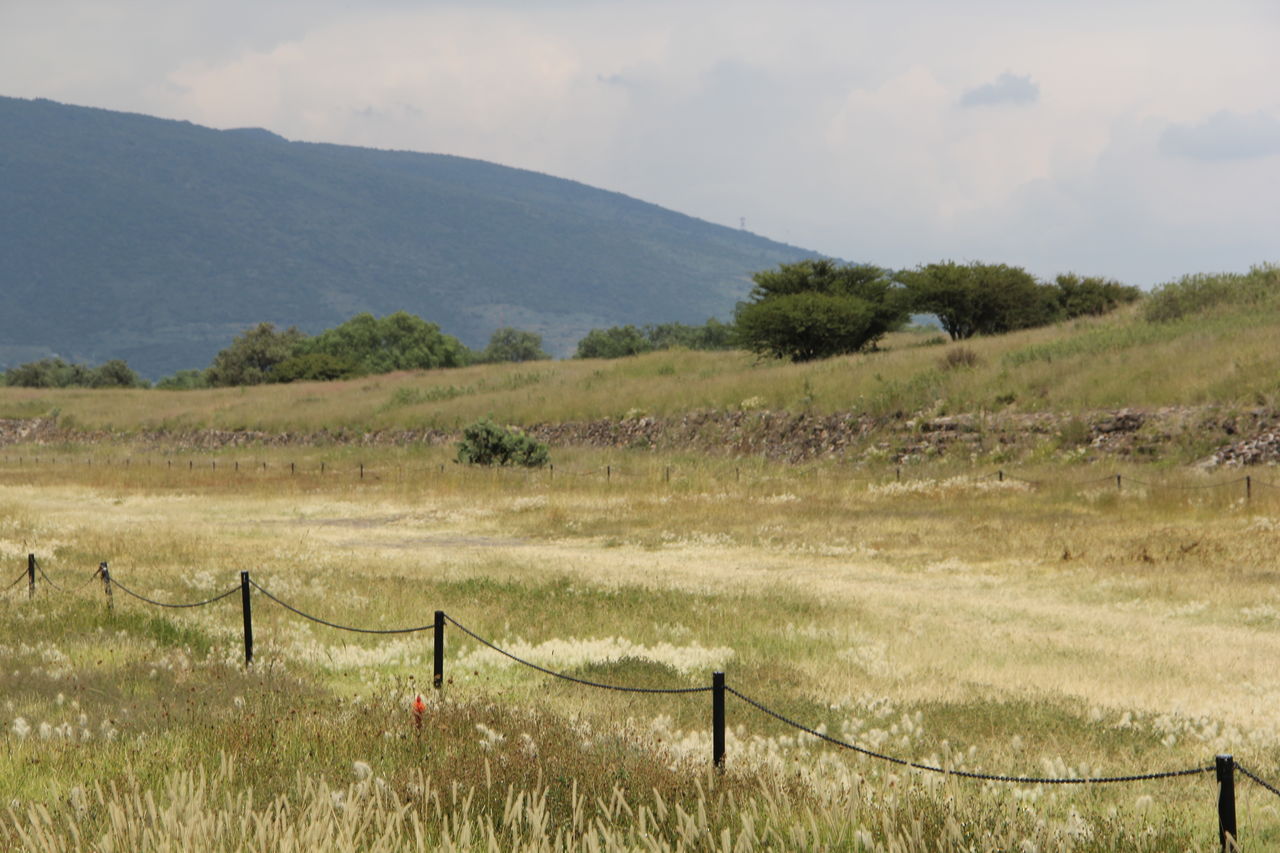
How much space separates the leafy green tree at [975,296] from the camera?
67.2 metres

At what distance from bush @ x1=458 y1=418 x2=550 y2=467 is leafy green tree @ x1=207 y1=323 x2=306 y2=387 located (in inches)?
3293

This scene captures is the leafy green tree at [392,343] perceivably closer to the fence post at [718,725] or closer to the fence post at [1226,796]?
the fence post at [718,725]

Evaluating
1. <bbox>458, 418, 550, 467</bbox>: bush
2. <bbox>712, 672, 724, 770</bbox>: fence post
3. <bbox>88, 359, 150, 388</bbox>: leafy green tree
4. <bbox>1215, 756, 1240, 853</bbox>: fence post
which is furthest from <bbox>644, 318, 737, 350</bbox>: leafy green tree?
<bbox>1215, 756, 1240, 853</bbox>: fence post

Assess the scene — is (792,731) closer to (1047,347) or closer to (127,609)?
(127,609)

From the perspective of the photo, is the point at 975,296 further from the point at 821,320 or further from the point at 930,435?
the point at 930,435

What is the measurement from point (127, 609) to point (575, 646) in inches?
250

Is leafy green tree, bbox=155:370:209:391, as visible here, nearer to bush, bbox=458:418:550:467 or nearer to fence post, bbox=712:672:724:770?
bush, bbox=458:418:550:467

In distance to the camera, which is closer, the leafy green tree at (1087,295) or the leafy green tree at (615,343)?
the leafy green tree at (1087,295)

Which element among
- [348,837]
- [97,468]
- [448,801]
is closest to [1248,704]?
[448,801]

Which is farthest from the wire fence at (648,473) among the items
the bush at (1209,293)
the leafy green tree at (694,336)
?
the leafy green tree at (694,336)

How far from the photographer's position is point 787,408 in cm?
4969

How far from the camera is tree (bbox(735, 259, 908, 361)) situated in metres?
65.6

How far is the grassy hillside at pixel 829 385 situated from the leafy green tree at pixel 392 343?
4212 centimetres

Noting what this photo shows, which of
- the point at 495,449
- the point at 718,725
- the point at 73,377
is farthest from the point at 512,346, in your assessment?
the point at 718,725
